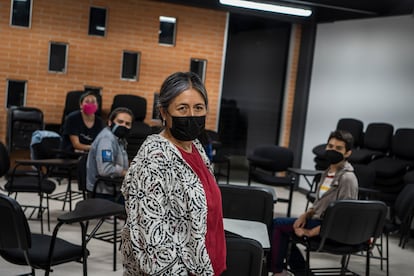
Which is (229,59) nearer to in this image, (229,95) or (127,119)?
(229,95)

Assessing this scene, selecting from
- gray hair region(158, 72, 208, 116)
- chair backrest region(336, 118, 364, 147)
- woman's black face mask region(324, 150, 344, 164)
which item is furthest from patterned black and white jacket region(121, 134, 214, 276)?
chair backrest region(336, 118, 364, 147)

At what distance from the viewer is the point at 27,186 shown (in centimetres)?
556

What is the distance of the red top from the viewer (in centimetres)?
207

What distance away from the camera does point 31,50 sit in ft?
28.0

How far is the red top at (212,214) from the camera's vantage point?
81.6 inches

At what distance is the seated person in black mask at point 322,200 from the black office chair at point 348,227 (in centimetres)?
11

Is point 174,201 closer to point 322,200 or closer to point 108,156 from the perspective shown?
point 322,200

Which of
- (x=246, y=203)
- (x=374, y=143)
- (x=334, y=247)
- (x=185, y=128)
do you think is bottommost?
(x=334, y=247)

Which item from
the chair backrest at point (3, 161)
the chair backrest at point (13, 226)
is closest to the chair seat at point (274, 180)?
the chair backrest at point (3, 161)

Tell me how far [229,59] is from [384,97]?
2818 millimetres

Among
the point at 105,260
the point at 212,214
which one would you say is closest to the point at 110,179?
the point at 105,260

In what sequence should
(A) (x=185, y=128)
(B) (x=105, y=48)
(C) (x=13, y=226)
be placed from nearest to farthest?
(A) (x=185, y=128), (C) (x=13, y=226), (B) (x=105, y=48)

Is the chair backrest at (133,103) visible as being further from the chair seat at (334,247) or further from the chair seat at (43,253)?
the chair seat at (43,253)

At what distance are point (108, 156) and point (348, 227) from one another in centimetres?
227
